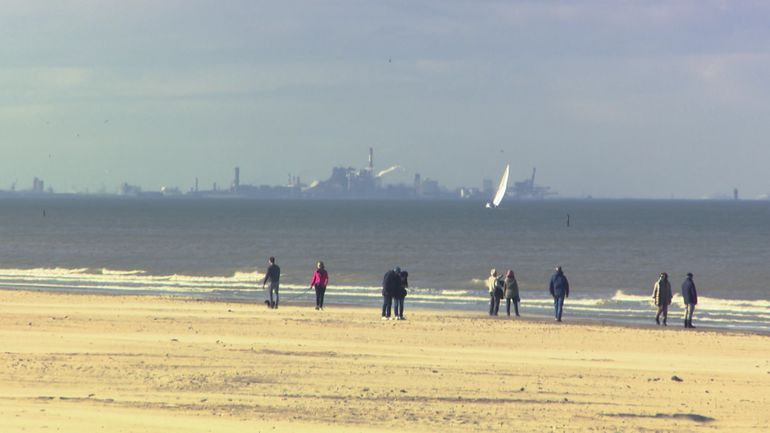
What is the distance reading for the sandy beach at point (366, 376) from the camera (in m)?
13.5

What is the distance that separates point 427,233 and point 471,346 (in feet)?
306

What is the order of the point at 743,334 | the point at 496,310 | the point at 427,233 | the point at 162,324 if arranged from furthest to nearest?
the point at 427,233, the point at 496,310, the point at 743,334, the point at 162,324

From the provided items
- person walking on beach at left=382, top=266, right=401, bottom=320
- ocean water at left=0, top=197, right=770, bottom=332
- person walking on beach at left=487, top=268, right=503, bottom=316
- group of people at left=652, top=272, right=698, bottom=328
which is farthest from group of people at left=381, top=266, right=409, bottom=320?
group of people at left=652, top=272, right=698, bottom=328

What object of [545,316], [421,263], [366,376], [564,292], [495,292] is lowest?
[366,376]

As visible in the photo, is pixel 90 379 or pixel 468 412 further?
pixel 90 379

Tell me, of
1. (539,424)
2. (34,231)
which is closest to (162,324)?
(539,424)

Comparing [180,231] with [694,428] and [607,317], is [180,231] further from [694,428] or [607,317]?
[694,428]

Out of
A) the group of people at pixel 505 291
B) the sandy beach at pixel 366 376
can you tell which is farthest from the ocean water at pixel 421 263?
the sandy beach at pixel 366 376

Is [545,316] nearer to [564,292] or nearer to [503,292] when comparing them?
[503,292]

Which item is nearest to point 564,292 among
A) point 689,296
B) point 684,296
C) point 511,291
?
point 511,291

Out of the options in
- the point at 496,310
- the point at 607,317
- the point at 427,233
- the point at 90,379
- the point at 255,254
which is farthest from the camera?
the point at 427,233

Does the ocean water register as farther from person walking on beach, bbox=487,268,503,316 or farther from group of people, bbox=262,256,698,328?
person walking on beach, bbox=487,268,503,316

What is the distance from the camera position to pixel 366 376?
55.5 ft

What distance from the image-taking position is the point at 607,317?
3216 cm
